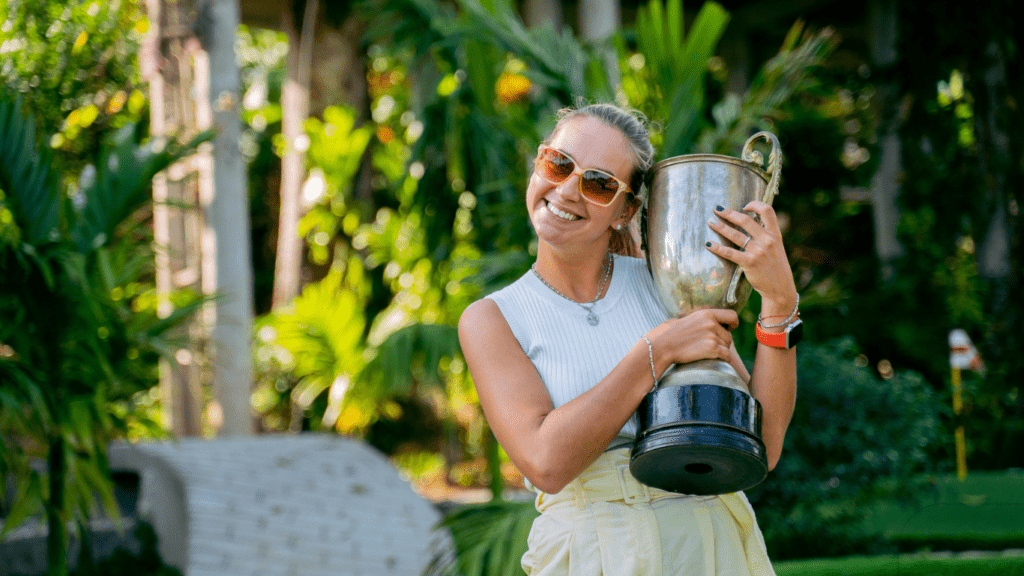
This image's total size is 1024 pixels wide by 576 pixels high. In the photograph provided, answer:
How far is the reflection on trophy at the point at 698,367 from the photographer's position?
4.28 feet

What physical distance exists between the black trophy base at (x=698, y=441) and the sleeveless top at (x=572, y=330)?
0.11 metres

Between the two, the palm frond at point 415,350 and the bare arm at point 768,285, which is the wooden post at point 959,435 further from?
the bare arm at point 768,285

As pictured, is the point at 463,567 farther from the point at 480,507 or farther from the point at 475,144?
the point at 475,144

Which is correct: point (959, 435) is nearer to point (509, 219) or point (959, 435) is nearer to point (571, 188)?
point (509, 219)

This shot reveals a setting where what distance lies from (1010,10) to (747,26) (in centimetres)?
413

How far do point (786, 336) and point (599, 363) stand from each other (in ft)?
0.98

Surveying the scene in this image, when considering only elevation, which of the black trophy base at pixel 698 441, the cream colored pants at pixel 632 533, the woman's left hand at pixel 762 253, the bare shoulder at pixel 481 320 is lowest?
the cream colored pants at pixel 632 533

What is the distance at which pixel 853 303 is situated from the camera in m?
8.66

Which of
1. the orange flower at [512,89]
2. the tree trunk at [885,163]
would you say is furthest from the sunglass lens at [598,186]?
the tree trunk at [885,163]

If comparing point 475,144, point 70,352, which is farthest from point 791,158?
point 70,352

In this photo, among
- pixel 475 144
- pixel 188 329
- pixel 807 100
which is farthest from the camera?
pixel 807 100

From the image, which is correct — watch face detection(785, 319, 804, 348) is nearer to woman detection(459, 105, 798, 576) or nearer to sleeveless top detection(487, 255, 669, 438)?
woman detection(459, 105, 798, 576)

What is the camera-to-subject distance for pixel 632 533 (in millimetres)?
1361

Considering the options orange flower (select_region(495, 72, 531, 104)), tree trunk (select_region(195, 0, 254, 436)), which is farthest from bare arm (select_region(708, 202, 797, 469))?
orange flower (select_region(495, 72, 531, 104))
